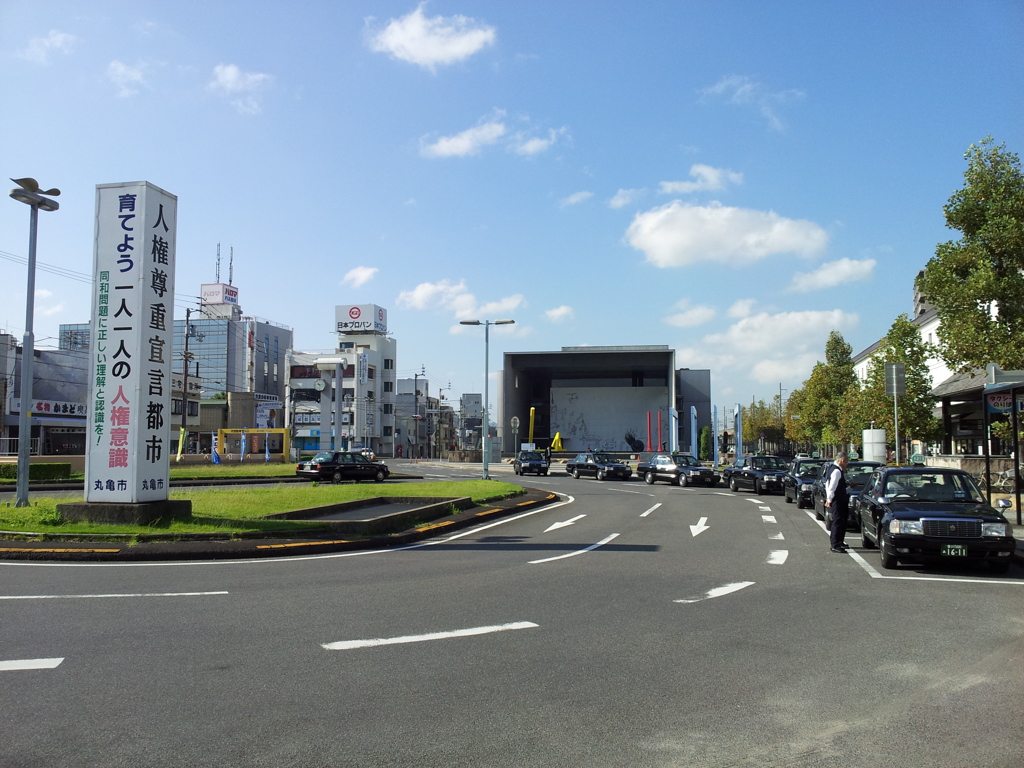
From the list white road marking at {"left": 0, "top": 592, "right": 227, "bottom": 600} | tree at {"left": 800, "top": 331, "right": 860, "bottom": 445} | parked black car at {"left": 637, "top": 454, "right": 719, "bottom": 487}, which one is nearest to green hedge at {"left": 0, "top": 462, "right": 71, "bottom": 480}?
parked black car at {"left": 637, "top": 454, "right": 719, "bottom": 487}

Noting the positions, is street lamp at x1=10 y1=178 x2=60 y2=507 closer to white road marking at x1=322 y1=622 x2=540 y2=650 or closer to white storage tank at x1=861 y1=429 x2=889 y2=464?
white road marking at x1=322 y1=622 x2=540 y2=650

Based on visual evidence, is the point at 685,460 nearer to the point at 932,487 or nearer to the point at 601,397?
the point at 932,487

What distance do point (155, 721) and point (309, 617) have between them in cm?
294

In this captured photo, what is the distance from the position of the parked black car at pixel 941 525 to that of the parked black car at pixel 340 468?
29.9 meters

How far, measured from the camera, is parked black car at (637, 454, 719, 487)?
37000 mm

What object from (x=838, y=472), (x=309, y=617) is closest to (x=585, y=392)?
(x=838, y=472)

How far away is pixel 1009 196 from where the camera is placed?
21.5 metres

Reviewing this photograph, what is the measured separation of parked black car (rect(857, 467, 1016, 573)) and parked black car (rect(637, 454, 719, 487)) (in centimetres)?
2472

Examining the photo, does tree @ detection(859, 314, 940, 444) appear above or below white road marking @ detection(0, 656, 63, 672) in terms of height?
above

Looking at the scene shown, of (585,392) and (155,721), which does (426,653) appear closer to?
(155,721)

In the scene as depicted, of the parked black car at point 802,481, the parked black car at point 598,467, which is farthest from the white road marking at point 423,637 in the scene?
the parked black car at point 598,467

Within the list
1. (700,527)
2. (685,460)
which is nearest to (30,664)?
(700,527)

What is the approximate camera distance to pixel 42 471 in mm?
33719

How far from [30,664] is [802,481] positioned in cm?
2202
